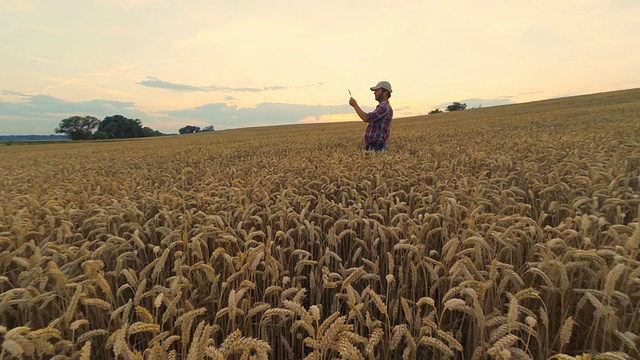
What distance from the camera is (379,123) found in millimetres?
8828

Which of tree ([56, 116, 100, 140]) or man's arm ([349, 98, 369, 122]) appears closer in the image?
man's arm ([349, 98, 369, 122])

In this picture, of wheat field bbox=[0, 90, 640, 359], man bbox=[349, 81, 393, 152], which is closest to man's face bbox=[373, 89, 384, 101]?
man bbox=[349, 81, 393, 152]

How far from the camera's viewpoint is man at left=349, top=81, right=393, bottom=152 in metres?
8.40

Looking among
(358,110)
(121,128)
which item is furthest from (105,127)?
(358,110)

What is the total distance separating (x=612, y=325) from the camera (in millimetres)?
1447

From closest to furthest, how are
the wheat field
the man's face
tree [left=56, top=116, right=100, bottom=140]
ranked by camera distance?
the wheat field
the man's face
tree [left=56, top=116, right=100, bottom=140]

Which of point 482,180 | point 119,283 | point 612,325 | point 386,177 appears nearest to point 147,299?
point 119,283

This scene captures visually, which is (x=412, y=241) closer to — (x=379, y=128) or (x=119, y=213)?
(x=119, y=213)

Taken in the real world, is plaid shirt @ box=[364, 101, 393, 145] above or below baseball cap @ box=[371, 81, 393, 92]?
below

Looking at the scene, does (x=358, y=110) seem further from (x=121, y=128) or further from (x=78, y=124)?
(x=78, y=124)

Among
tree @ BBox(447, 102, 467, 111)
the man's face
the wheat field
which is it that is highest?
tree @ BBox(447, 102, 467, 111)

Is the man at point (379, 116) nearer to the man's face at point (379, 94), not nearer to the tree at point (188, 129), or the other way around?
the man's face at point (379, 94)

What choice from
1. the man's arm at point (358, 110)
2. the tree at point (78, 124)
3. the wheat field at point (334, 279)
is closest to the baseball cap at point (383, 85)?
the man's arm at point (358, 110)

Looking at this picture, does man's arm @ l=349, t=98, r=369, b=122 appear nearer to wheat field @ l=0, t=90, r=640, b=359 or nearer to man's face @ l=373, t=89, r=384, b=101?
man's face @ l=373, t=89, r=384, b=101
